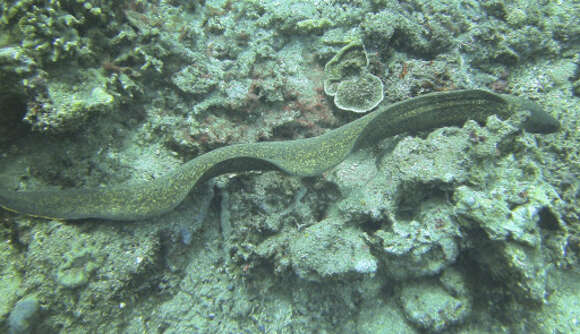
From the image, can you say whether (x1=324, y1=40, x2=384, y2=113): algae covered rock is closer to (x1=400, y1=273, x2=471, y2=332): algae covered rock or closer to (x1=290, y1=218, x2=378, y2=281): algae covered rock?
(x1=290, y1=218, x2=378, y2=281): algae covered rock

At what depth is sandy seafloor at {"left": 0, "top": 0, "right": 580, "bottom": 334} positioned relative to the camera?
9.72 ft

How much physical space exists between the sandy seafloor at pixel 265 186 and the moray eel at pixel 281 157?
0.65 ft

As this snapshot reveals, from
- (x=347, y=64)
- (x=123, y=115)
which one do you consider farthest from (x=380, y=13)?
(x=123, y=115)

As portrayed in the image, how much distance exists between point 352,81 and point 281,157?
176 cm

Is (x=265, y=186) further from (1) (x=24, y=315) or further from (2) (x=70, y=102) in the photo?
(1) (x=24, y=315)

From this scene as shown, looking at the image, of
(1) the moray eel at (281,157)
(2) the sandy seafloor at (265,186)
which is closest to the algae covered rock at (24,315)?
(2) the sandy seafloor at (265,186)

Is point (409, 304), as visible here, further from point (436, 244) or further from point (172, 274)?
point (172, 274)

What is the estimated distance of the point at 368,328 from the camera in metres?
3.64

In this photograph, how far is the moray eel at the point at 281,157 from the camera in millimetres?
3271

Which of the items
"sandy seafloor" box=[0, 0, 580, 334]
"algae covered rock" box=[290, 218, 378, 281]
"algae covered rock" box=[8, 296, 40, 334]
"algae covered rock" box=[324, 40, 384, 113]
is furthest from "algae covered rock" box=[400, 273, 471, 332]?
"algae covered rock" box=[8, 296, 40, 334]

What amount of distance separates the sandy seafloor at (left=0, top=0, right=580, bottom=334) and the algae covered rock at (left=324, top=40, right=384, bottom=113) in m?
0.08

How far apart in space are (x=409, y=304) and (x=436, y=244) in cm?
101

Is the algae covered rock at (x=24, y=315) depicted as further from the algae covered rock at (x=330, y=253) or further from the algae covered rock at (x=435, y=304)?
the algae covered rock at (x=435, y=304)

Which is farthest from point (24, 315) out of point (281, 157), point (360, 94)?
point (360, 94)
